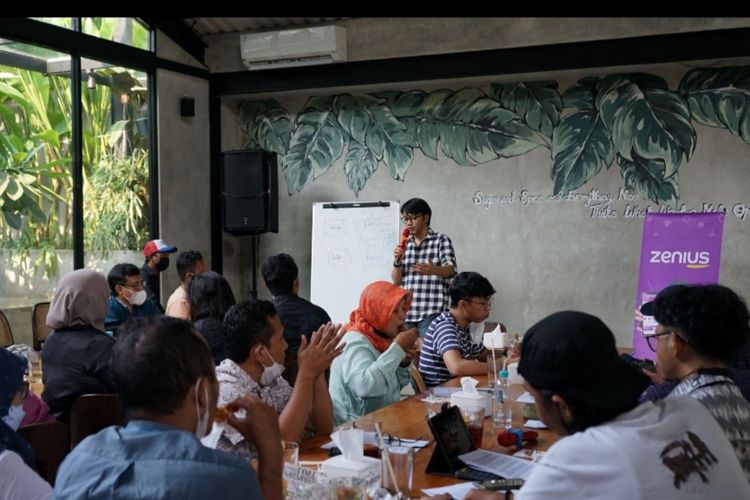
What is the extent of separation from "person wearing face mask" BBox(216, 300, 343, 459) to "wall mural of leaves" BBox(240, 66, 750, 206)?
4.86 m

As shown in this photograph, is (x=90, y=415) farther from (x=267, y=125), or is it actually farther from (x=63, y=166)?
(x=267, y=125)

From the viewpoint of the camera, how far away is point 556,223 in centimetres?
718

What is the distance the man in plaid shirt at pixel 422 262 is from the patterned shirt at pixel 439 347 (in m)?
2.21

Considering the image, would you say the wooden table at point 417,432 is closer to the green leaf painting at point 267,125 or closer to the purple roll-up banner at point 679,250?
the purple roll-up banner at point 679,250

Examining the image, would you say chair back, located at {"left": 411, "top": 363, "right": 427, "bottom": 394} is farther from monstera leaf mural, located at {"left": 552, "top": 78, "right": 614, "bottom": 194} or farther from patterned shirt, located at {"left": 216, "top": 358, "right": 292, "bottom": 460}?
monstera leaf mural, located at {"left": 552, "top": 78, "right": 614, "bottom": 194}

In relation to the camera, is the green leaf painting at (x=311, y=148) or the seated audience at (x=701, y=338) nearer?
the seated audience at (x=701, y=338)

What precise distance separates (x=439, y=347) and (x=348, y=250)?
3662 millimetres

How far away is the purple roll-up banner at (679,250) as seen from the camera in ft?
18.1

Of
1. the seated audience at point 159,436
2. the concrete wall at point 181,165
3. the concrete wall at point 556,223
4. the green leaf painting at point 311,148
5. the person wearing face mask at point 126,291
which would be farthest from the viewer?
the green leaf painting at point 311,148

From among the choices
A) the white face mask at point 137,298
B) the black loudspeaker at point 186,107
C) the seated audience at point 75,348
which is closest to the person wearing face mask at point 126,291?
the white face mask at point 137,298

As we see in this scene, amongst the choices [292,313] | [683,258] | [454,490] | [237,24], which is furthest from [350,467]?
[237,24]

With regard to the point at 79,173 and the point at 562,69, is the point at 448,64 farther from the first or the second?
the point at 79,173
